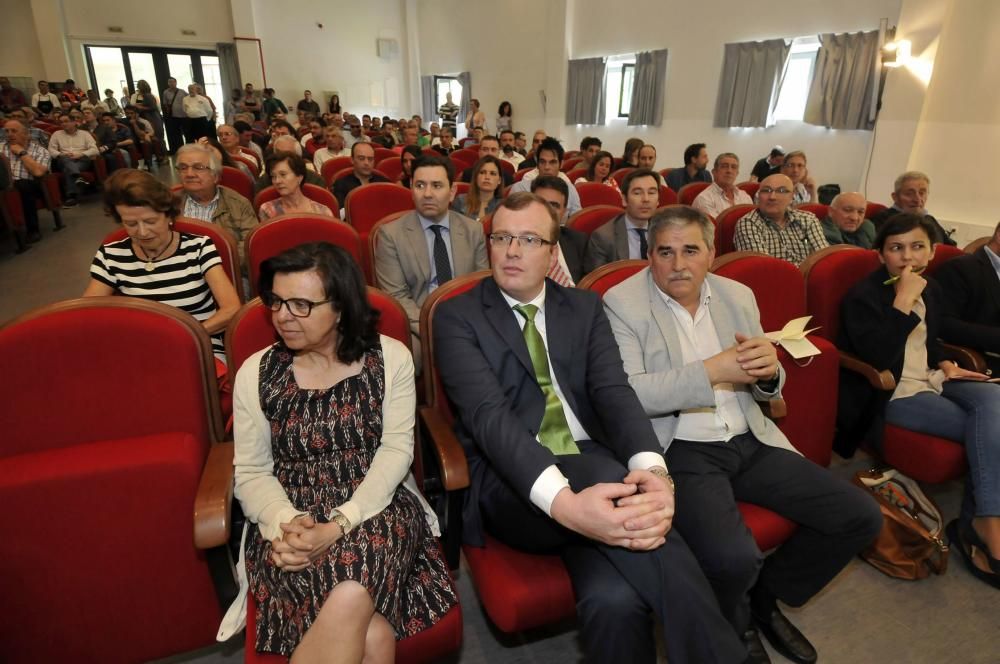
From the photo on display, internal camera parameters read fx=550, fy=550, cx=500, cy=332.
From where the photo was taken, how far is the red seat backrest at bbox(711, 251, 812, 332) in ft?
7.06

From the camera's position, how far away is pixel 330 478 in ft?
4.91

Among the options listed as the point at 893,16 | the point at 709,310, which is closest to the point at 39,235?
the point at 709,310

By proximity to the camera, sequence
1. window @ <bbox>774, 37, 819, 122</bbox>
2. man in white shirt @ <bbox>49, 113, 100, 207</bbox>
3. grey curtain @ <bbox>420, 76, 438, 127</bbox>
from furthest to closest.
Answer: grey curtain @ <bbox>420, 76, 438, 127</bbox>
man in white shirt @ <bbox>49, 113, 100, 207</bbox>
window @ <bbox>774, 37, 819, 122</bbox>

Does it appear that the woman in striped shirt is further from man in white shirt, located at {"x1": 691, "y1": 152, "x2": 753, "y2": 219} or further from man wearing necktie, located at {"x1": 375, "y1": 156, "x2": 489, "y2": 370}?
man in white shirt, located at {"x1": 691, "y1": 152, "x2": 753, "y2": 219}

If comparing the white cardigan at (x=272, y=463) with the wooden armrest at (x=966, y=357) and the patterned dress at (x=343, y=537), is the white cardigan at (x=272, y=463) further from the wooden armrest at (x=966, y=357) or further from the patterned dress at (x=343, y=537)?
the wooden armrest at (x=966, y=357)

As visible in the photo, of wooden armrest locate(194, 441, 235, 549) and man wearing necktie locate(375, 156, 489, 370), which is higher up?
man wearing necktie locate(375, 156, 489, 370)

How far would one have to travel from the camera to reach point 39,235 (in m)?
6.61

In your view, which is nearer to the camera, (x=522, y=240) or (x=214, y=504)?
(x=214, y=504)

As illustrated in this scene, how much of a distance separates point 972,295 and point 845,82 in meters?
6.10

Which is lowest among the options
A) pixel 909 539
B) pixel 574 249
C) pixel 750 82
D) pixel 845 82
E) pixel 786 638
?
pixel 786 638

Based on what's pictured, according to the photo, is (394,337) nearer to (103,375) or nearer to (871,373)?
(103,375)

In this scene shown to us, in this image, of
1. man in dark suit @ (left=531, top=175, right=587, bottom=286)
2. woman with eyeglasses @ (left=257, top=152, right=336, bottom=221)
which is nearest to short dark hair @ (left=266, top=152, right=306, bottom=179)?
woman with eyeglasses @ (left=257, top=152, right=336, bottom=221)

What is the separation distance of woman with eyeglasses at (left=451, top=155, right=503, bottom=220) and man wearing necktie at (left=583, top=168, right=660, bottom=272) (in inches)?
38.6

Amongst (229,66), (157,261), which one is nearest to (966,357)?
(157,261)
